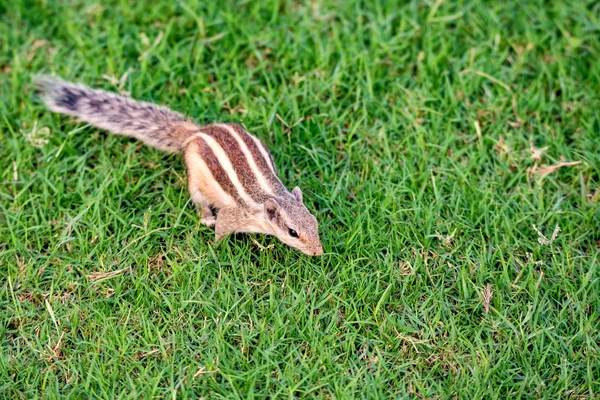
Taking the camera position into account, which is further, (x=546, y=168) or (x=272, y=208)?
(x=546, y=168)

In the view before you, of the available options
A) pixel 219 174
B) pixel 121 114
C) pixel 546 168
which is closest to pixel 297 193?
pixel 219 174

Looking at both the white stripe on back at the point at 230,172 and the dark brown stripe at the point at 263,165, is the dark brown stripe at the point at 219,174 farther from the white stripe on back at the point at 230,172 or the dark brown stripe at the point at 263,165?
the dark brown stripe at the point at 263,165

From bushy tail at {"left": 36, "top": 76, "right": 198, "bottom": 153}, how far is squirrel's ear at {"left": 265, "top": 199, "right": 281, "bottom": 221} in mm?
900

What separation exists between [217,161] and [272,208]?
529 millimetres

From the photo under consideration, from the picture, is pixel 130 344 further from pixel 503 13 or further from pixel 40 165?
pixel 503 13

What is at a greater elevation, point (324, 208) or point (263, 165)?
point (263, 165)

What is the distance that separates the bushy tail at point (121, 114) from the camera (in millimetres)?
5137

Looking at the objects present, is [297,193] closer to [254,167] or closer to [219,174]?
[254,167]

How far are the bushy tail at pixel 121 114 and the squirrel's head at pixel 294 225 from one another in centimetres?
93

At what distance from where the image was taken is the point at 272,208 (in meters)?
4.53

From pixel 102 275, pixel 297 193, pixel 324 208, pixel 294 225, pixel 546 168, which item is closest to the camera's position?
pixel 294 225

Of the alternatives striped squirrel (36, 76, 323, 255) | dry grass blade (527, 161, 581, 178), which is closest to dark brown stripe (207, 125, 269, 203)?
striped squirrel (36, 76, 323, 255)

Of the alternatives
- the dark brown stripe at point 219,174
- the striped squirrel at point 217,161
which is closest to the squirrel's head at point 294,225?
the striped squirrel at point 217,161

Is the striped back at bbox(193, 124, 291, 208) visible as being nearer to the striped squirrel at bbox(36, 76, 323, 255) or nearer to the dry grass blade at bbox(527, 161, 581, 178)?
the striped squirrel at bbox(36, 76, 323, 255)
